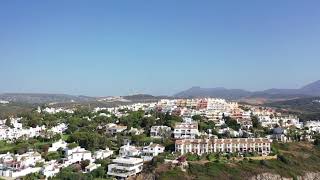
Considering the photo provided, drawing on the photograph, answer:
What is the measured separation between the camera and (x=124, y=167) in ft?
108

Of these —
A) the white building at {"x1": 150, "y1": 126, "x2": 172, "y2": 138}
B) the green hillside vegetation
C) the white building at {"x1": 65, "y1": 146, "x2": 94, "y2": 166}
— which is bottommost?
the green hillside vegetation

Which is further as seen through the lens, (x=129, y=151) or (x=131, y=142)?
(x=131, y=142)

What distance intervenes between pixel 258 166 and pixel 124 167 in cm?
1063

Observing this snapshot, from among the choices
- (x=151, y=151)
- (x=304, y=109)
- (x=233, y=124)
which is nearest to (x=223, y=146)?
(x=151, y=151)

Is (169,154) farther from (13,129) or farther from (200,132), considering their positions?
(13,129)

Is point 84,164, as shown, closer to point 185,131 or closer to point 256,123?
point 185,131

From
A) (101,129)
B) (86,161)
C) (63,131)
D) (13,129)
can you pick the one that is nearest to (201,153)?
(86,161)

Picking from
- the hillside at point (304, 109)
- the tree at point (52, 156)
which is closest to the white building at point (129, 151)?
the tree at point (52, 156)

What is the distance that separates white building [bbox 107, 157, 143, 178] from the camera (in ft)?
107

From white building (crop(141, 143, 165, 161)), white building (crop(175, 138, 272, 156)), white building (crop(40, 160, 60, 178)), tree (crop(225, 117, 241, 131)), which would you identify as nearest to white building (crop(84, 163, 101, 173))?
white building (crop(40, 160, 60, 178))

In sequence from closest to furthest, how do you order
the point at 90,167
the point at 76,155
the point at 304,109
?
the point at 90,167
the point at 76,155
the point at 304,109

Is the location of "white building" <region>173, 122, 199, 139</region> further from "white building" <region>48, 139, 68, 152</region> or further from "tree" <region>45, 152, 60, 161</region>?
"tree" <region>45, 152, 60, 161</region>

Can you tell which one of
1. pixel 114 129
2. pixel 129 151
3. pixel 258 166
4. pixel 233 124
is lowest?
pixel 258 166

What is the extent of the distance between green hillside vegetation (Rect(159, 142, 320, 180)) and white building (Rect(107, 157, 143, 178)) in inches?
85.7
